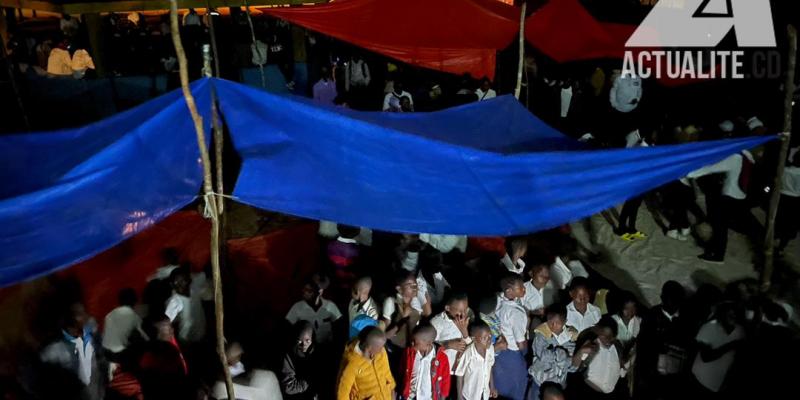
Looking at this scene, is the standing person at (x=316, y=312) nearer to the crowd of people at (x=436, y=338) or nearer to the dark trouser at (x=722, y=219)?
the crowd of people at (x=436, y=338)

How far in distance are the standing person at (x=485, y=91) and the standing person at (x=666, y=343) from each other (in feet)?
20.7

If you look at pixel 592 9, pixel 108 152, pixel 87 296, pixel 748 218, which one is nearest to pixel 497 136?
pixel 108 152

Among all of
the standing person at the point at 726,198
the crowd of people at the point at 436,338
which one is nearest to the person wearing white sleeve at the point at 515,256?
the crowd of people at the point at 436,338

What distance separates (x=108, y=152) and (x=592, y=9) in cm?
1314

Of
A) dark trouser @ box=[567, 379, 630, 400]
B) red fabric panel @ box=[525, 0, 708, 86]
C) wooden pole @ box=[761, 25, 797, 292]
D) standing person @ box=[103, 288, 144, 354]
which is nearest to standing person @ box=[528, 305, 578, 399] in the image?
dark trouser @ box=[567, 379, 630, 400]

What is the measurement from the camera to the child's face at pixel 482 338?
13.8 ft

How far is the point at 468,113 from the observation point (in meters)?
5.59

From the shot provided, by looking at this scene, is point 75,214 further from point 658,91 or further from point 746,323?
point 658,91

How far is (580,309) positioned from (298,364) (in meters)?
2.41

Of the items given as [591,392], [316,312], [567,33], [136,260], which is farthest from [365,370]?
[567,33]

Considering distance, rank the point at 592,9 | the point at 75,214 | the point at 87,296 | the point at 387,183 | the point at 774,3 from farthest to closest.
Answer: the point at 592,9 → the point at 774,3 → the point at 87,296 → the point at 387,183 → the point at 75,214

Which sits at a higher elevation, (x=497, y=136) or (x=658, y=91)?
(x=497, y=136)

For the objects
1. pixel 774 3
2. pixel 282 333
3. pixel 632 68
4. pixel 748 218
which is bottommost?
pixel 748 218

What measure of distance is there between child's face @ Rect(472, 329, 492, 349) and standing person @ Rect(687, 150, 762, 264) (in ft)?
13.3
